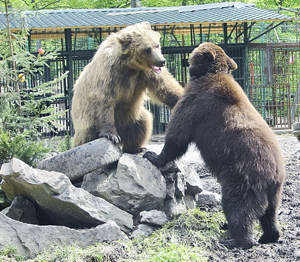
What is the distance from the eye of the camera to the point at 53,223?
5.98m

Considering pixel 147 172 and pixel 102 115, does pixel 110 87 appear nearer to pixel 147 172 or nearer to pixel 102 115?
pixel 102 115

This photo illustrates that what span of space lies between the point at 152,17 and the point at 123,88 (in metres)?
10.1

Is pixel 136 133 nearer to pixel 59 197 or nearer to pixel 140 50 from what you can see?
pixel 140 50

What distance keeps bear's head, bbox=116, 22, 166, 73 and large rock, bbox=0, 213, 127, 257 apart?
227 cm

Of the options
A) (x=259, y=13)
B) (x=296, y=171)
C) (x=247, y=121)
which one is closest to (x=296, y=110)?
(x=259, y=13)

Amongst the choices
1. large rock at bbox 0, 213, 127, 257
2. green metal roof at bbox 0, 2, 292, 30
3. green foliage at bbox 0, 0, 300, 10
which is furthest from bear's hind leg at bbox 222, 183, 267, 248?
green foliage at bbox 0, 0, 300, 10

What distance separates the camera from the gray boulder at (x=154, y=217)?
5.86m

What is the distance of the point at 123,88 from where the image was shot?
669cm

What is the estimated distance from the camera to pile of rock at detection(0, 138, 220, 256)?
5.31 meters

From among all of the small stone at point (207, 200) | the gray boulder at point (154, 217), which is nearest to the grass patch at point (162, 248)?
the gray boulder at point (154, 217)

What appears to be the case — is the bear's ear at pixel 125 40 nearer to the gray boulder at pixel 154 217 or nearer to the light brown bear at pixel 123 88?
the light brown bear at pixel 123 88

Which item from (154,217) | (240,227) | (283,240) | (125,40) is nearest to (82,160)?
(154,217)

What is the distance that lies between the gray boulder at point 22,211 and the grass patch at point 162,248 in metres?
0.66

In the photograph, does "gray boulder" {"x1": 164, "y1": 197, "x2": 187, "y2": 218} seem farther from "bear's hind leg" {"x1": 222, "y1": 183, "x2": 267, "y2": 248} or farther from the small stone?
"bear's hind leg" {"x1": 222, "y1": 183, "x2": 267, "y2": 248}
